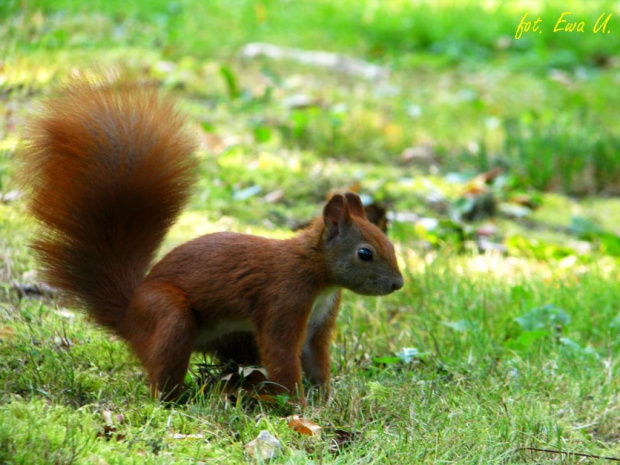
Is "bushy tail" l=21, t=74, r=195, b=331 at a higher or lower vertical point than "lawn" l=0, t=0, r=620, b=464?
Result: higher

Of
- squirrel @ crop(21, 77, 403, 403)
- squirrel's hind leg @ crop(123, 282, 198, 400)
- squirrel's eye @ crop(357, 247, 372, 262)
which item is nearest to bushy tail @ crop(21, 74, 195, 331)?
squirrel @ crop(21, 77, 403, 403)

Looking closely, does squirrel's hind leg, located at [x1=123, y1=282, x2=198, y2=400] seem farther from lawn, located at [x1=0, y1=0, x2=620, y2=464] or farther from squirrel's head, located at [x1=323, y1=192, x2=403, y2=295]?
squirrel's head, located at [x1=323, y1=192, x2=403, y2=295]

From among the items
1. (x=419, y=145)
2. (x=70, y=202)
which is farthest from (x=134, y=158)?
(x=419, y=145)

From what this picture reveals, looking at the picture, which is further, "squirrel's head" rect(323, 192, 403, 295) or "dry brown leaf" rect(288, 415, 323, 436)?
"squirrel's head" rect(323, 192, 403, 295)

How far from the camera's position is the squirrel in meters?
2.34

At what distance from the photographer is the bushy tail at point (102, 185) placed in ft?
8.07

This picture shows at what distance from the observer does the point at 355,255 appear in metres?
2.39

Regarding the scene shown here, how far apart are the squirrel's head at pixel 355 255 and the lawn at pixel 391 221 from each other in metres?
0.29

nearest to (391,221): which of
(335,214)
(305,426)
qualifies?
(335,214)

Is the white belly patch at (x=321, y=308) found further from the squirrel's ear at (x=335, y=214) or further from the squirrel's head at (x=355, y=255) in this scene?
the squirrel's ear at (x=335, y=214)

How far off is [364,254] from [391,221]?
1.76 meters

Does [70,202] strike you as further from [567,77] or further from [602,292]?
[567,77]

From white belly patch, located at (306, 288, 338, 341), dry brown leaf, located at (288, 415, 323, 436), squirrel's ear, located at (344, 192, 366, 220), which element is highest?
squirrel's ear, located at (344, 192, 366, 220)

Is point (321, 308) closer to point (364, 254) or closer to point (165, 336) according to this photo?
point (364, 254)
